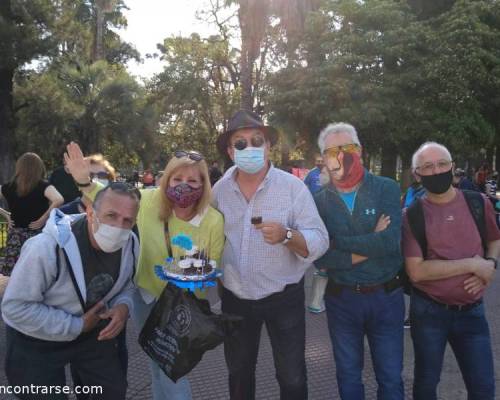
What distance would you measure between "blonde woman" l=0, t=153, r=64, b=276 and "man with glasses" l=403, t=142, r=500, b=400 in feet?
12.4

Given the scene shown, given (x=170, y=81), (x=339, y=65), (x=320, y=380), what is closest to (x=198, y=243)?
(x=320, y=380)

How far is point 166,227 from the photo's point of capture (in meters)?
2.60

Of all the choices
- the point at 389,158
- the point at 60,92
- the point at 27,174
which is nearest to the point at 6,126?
the point at 60,92

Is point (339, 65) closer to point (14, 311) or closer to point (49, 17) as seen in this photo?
point (49, 17)

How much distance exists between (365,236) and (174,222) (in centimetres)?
108

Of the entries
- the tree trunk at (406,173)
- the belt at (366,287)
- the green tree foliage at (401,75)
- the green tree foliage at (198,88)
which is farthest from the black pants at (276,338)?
the green tree foliage at (198,88)

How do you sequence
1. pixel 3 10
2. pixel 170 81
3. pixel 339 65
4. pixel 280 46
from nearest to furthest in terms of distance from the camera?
pixel 339 65 → pixel 3 10 → pixel 280 46 → pixel 170 81

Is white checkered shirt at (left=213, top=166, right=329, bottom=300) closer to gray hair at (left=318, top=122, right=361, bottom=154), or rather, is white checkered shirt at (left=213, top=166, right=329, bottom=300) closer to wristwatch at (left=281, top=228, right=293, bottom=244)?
wristwatch at (left=281, top=228, right=293, bottom=244)

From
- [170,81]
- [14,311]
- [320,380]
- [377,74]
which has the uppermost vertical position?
[170,81]

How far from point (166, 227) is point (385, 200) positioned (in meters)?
1.28

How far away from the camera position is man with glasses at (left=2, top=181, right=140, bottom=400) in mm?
2178

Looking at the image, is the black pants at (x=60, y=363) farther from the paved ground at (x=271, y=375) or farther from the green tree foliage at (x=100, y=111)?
the green tree foliage at (x=100, y=111)

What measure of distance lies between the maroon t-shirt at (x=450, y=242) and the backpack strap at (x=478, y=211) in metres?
0.03

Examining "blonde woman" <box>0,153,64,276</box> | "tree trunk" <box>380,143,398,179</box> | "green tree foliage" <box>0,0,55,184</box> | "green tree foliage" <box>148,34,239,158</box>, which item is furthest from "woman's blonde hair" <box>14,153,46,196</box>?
"green tree foliage" <box>148,34,239,158</box>
